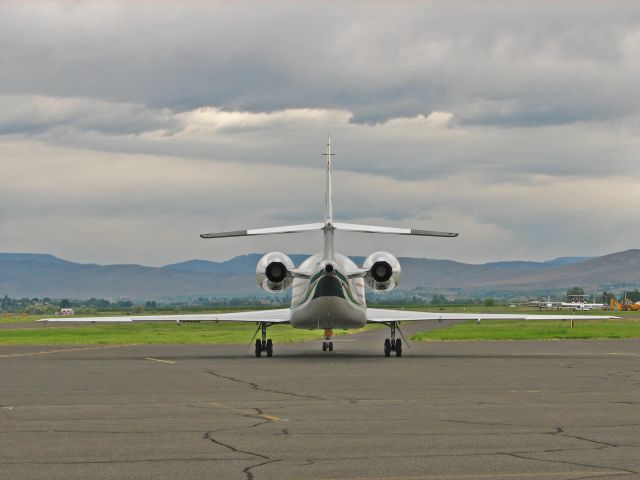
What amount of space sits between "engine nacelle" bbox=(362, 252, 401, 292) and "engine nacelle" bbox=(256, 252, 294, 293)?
3032 mm

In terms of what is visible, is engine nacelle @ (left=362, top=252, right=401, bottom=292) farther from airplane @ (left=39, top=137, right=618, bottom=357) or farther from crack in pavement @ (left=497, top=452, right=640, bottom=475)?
crack in pavement @ (left=497, top=452, right=640, bottom=475)

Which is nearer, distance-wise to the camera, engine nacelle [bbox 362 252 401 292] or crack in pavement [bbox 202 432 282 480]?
crack in pavement [bbox 202 432 282 480]

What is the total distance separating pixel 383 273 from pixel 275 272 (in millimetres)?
4129

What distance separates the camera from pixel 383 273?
4147 cm

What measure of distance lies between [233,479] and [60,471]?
7.16ft

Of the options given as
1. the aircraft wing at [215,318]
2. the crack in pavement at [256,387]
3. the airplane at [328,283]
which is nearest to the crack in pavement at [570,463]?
the crack in pavement at [256,387]

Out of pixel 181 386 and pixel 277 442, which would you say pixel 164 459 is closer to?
pixel 277 442

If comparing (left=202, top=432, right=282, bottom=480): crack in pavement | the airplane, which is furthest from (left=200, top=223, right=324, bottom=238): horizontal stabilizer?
(left=202, top=432, right=282, bottom=480): crack in pavement

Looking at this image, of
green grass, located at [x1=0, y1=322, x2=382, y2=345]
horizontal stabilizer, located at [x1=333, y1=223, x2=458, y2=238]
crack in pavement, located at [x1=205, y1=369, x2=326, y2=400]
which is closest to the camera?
crack in pavement, located at [x1=205, y1=369, x2=326, y2=400]

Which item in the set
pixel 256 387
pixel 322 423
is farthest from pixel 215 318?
pixel 322 423

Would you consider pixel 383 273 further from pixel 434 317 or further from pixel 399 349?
pixel 399 349

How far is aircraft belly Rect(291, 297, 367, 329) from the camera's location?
1597 inches

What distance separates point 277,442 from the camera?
15422 mm

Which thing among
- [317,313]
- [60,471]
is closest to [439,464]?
[60,471]
